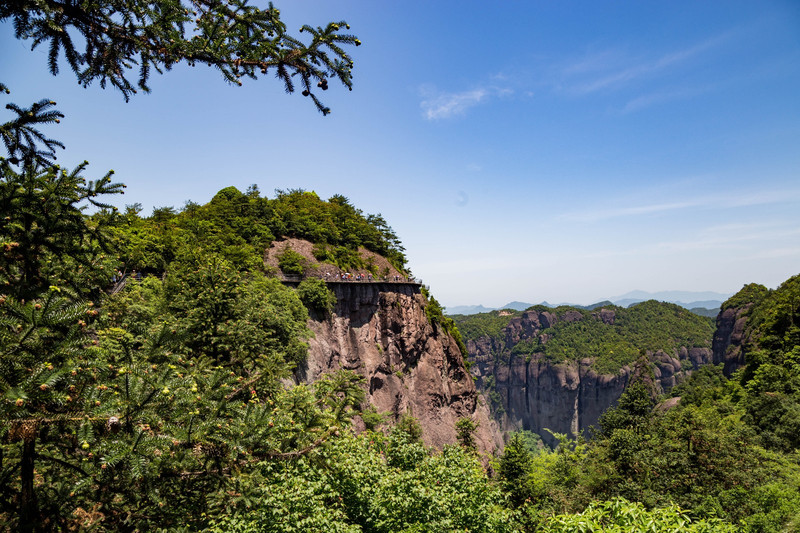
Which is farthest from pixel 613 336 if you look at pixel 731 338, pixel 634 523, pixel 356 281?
pixel 634 523

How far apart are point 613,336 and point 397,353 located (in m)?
143

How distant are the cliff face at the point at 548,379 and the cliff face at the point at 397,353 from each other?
91.3 metres

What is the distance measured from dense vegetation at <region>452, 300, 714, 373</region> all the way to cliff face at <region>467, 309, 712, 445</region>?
1.83m

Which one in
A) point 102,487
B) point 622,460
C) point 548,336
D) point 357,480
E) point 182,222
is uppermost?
point 182,222

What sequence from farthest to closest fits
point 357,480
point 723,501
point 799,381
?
1. point 799,381
2. point 723,501
3. point 357,480

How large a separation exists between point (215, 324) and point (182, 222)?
19.6 metres

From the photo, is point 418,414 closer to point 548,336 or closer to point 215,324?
point 215,324

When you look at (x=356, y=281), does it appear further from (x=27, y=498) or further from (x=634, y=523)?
(x=27, y=498)

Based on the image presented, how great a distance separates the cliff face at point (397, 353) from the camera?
113ft

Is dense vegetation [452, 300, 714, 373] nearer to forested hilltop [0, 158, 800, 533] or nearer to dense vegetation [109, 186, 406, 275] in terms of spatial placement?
dense vegetation [109, 186, 406, 275]

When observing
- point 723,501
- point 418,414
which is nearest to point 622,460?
point 723,501

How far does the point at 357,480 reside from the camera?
9266 millimetres

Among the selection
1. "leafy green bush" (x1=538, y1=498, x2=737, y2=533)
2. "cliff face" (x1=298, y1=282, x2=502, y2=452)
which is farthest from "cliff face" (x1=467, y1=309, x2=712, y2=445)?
"leafy green bush" (x1=538, y1=498, x2=737, y2=533)

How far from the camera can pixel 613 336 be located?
496ft
